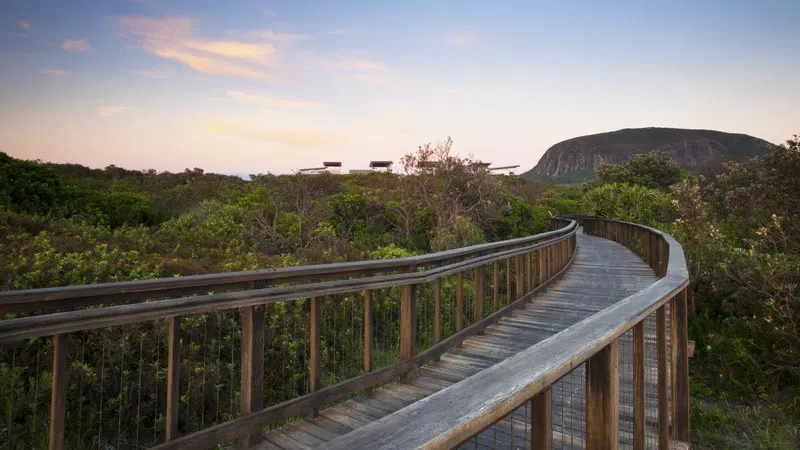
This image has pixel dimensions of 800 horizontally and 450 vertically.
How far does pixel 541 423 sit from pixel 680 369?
252cm

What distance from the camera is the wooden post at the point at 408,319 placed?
465cm

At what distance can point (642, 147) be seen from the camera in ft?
374

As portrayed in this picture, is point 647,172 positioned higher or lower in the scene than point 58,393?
higher

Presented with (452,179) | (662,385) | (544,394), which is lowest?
(662,385)

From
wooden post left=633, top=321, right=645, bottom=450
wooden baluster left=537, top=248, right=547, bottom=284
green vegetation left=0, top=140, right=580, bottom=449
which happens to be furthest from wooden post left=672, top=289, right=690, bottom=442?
wooden baluster left=537, top=248, right=547, bottom=284

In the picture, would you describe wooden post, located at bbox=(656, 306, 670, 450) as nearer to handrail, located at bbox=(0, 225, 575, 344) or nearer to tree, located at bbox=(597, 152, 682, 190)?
handrail, located at bbox=(0, 225, 575, 344)

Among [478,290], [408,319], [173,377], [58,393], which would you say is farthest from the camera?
[478,290]

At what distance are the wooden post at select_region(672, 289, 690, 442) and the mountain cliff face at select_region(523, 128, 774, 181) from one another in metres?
92.3

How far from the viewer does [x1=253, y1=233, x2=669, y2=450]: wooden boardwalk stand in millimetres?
3453

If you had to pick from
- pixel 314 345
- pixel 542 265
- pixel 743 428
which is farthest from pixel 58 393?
pixel 542 265

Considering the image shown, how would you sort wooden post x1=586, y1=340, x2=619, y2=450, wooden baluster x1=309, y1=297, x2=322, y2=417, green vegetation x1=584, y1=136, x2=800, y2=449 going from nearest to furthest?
1. wooden post x1=586, y1=340, x2=619, y2=450
2. wooden baluster x1=309, y1=297, x2=322, y2=417
3. green vegetation x1=584, y1=136, x2=800, y2=449

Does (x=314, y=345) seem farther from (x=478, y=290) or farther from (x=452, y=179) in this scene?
(x=452, y=179)

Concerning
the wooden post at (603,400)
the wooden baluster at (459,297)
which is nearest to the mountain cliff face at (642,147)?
the wooden baluster at (459,297)

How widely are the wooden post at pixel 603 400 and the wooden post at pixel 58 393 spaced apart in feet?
8.41
